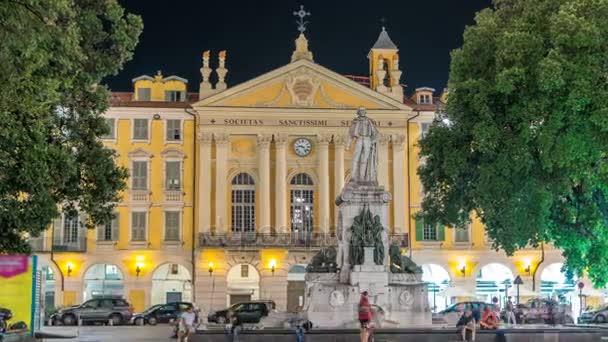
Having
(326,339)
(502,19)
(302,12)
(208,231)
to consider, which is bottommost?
(326,339)

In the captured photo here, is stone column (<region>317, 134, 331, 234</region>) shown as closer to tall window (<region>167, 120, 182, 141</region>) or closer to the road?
tall window (<region>167, 120, 182, 141</region>)

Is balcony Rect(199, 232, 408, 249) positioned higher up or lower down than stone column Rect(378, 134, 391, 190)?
lower down

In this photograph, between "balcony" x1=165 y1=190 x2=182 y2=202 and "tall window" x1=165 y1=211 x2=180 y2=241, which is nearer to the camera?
"tall window" x1=165 y1=211 x2=180 y2=241

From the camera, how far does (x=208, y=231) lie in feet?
172

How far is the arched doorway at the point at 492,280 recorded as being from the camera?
55094 millimetres

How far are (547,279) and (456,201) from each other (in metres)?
28.1

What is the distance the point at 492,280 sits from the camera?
183 ft

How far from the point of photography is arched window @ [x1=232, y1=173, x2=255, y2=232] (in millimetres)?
53594

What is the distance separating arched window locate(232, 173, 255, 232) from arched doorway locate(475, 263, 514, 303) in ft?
48.7

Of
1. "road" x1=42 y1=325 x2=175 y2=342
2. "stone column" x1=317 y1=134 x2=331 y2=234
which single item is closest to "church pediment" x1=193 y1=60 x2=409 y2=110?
"stone column" x1=317 y1=134 x2=331 y2=234

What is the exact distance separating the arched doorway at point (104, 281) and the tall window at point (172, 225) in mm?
3889

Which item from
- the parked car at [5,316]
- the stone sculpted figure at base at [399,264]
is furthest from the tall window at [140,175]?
the parked car at [5,316]

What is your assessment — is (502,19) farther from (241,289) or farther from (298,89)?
(241,289)

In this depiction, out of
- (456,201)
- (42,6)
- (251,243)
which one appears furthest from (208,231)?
(42,6)
